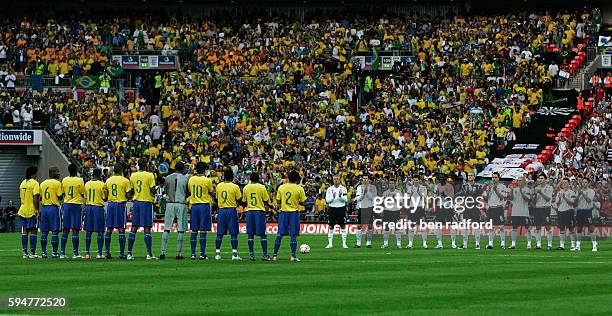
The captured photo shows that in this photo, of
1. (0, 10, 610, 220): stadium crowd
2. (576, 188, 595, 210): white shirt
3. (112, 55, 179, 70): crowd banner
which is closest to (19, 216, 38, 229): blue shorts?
(576, 188, 595, 210): white shirt

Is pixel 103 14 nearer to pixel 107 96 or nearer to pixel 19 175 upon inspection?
pixel 107 96

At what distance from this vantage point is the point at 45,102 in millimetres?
61344

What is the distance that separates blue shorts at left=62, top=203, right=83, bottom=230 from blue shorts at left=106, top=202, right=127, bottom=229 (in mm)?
844

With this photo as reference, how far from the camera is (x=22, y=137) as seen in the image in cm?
5909

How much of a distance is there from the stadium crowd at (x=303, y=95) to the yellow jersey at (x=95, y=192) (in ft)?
72.4

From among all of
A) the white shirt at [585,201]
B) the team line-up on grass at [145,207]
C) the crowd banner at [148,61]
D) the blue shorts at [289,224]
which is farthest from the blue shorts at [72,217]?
the crowd banner at [148,61]

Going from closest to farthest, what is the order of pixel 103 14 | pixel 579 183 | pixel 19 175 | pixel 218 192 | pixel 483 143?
pixel 218 192 → pixel 579 183 → pixel 483 143 → pixel 19 175 → pixel 103 14

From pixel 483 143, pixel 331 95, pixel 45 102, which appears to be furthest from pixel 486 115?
pixel 45 102

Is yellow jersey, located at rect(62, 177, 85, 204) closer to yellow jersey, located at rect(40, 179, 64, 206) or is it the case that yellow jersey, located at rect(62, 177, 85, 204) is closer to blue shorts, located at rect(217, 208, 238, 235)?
yellow jersey, located at rect(40, 179, 64, 206)

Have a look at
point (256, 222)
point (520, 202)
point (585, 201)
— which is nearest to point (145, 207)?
point (256, 222)

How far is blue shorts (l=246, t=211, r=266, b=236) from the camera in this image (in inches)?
1185

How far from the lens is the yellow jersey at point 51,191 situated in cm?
3133

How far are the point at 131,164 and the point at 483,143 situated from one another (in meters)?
15.7

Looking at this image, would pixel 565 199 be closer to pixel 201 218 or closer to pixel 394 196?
pixel 394 196
